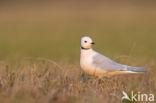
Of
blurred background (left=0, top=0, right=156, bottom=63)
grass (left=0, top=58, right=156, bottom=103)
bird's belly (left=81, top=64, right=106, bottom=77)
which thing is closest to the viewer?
grass (left=0, top=58, right=156, bottom=103)

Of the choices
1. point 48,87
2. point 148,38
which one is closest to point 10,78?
point 48,87

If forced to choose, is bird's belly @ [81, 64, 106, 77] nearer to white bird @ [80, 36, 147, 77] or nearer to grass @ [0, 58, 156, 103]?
white bird @ [80, 36, 147, 77]

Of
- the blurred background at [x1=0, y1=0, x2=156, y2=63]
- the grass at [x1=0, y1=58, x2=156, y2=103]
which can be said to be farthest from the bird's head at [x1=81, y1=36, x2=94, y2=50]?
the blurred background at [x1=0, y1=0, x2=156, y2=63]

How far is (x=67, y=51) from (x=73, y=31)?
8.17 meters

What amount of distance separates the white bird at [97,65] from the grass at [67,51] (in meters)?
0.19

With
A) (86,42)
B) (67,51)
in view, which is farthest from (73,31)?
(86,42)

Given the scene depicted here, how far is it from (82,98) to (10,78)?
1497 mm

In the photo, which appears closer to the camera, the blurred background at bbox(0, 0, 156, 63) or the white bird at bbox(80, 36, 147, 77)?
the white bird at bbox(80, 36, 147, 77)

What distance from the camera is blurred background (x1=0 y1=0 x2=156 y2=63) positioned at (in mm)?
14281

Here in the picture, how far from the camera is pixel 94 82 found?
570 cm

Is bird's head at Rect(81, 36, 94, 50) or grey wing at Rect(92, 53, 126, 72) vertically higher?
bird's head at Rect(81, 36, 94, 50)

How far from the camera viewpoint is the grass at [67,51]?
4879 mm

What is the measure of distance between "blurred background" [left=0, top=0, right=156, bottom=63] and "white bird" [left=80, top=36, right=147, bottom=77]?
6.10m

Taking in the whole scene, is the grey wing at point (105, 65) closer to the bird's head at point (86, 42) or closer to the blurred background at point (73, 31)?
the bird's head at point (86, 42)
